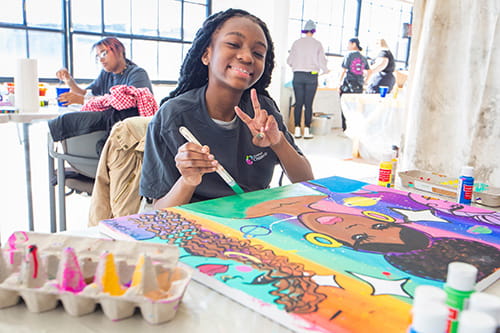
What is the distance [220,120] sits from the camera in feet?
4.63

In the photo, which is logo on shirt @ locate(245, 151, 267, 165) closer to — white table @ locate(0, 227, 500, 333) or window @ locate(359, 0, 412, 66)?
white table @ locate(0, 227, 500, 333)

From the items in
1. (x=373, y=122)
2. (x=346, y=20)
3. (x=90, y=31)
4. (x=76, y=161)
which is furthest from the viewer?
(x=346, y=20)

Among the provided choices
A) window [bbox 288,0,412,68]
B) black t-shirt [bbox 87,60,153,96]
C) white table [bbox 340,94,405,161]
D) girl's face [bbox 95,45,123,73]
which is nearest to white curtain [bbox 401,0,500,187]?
black t-shirt [bbox 87,60,153,96]

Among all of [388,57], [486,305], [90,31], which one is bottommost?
[486,305]

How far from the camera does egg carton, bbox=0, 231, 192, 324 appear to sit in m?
0.58

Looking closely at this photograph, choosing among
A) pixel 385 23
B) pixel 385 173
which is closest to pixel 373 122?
pixel 385 173

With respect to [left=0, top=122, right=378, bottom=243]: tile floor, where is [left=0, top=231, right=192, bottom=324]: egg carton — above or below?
above

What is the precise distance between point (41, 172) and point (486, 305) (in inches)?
160

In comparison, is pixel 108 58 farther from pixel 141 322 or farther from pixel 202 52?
pixel 141 322

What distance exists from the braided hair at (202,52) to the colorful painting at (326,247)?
49 centimetres

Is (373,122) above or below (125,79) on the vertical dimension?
below

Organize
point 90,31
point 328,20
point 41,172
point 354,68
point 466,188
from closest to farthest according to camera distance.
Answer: point 466,188
point 41,172
point 90,31
point 354,68
point 328,20

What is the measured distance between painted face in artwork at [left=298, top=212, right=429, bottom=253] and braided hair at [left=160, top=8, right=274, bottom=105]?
2.18ft

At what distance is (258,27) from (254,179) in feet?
1.50
